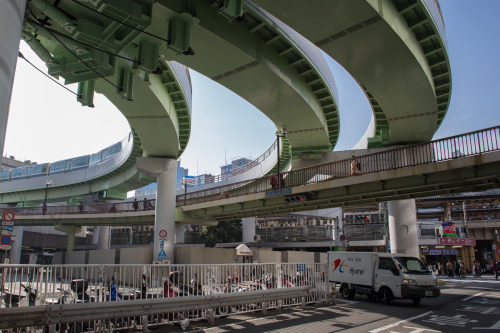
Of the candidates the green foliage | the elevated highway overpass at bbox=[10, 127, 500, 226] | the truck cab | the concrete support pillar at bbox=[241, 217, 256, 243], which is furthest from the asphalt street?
the green foliage

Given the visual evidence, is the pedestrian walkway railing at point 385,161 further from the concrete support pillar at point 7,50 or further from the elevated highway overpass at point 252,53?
the concrete support pillar at point 7,50

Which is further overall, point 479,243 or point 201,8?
point 479,243

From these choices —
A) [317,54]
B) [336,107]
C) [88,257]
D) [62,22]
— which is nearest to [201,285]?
[62,22]

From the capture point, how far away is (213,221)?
120 ft

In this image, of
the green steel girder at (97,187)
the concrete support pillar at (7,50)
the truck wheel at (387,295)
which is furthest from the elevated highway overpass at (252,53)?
the green steel girder at (97,187)

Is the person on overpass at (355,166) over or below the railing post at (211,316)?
over

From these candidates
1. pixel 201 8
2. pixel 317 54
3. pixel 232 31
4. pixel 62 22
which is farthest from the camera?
pixel 317 54

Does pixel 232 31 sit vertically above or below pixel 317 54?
below

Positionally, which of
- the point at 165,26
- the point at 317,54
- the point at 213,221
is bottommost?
the point at 213,221

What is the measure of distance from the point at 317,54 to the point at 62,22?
11559 millimetres

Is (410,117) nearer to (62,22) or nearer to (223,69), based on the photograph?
(223,69)

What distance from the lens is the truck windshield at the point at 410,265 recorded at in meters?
14.0

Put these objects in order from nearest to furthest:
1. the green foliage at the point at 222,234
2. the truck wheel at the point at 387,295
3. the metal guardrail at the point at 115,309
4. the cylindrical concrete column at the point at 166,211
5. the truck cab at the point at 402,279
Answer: the metal guardrail at the point at 115,309, the truck cab at the point at 402,279, the truck wheel at the point at 387,295, the cylindrical concrete column at the point at 166,211, the green foliage at the point at 222,234

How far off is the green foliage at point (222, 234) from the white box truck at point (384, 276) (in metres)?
41.8
